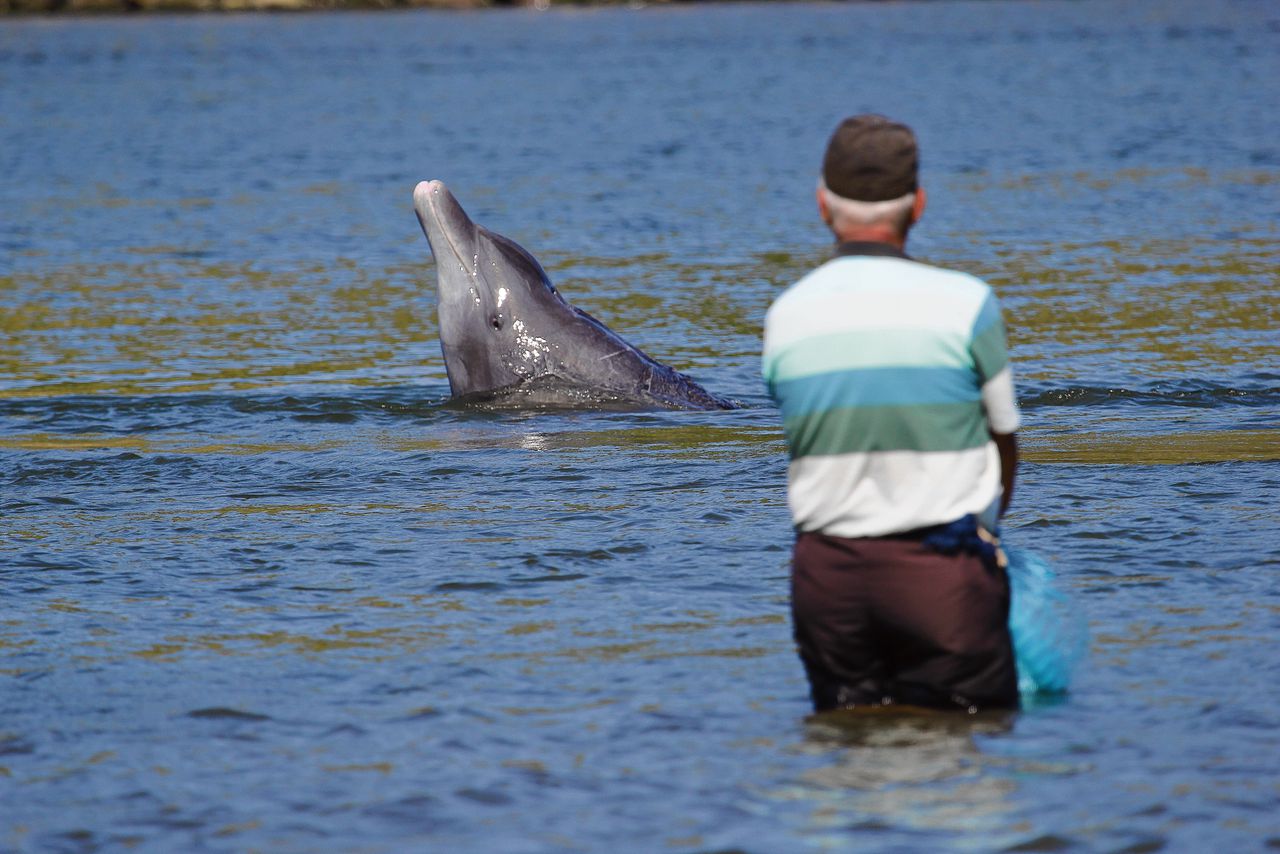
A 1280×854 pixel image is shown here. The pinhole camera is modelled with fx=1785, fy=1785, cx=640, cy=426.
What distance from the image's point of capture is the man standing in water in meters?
4.83

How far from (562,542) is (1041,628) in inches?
118

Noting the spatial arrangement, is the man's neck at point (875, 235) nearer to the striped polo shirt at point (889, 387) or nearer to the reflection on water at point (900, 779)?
the striped polo shirt at point (889, 387)

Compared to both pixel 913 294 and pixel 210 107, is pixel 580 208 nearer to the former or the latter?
pixel 913 294

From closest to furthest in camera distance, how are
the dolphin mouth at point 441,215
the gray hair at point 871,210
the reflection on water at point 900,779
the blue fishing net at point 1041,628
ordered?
1. the reflection on water at point 900,779
2. the gray hair at point 871,210
3. the blue fishing net at point 1041,628
4. the dolphin mouth at point 441,215

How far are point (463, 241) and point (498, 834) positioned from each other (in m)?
6.42

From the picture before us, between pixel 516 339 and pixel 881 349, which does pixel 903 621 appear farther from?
pixel 516 339

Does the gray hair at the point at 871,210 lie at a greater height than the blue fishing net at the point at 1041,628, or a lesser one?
greater

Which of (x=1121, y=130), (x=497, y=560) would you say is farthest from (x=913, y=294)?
(x=1121, y=130)

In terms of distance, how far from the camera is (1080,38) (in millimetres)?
68000

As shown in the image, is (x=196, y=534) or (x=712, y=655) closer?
(x=712, y=655)

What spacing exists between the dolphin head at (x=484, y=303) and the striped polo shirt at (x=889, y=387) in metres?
6.08

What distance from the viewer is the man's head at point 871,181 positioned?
4848 millimetres

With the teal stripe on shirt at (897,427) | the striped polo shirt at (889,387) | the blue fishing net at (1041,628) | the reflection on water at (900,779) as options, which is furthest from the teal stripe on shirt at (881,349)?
the reflection on water at (900,779)

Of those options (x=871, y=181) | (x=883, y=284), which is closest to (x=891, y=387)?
(x=883, y=284)
